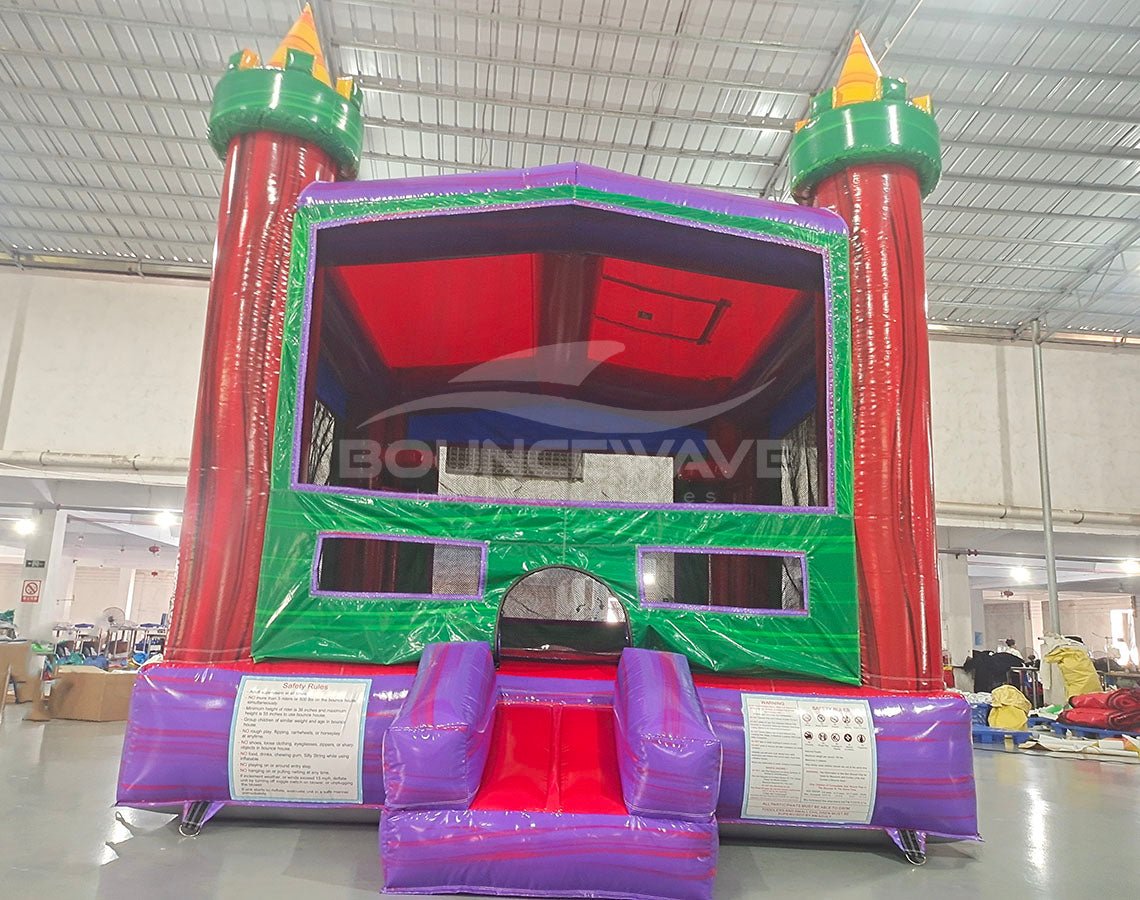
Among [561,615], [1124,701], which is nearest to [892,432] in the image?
[561,615]

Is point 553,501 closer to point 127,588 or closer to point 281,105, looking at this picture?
point 281,105

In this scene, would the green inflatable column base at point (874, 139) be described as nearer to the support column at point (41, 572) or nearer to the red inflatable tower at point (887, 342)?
the red inflatable tower at point (887, 342)

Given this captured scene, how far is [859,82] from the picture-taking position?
356 centimetres

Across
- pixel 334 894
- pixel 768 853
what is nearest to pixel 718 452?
pixel 768 853

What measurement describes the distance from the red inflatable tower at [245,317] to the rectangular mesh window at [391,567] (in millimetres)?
906

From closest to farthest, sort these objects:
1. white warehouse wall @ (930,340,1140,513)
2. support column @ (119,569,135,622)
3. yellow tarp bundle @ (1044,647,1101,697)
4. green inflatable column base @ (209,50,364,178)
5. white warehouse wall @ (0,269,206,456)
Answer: green inflatable column base @ (209,50,364,178) < yellow tarp bundle @ (1044,647,1101,697) < white warehouse wall @ (0,269,206,456) < white warehouse wall @ (930,340,1140,513) < support column @ (119,569,135,622)

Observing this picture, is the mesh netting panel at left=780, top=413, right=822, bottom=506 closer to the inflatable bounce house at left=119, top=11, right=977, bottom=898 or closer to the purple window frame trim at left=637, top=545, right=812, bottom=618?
the inflatable bounce house at left=119, top=11, right=977, bottom=898

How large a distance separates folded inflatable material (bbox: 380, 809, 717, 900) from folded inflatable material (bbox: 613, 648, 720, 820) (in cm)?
5

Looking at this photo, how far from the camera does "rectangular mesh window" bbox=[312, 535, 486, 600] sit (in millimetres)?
4227

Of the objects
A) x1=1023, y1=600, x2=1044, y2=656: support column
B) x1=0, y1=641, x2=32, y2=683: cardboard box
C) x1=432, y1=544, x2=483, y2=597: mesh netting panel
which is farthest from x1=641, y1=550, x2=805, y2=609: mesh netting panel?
x1=1023, y1=600, x2=1044, y2=656: support column

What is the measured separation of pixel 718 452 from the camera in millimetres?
5637

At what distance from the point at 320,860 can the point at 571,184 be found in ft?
8.38

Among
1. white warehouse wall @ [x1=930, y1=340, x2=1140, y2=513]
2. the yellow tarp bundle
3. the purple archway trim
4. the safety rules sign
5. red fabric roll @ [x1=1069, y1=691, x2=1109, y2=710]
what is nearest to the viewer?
the safety rules sign

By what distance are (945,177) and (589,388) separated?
16.5 ft
